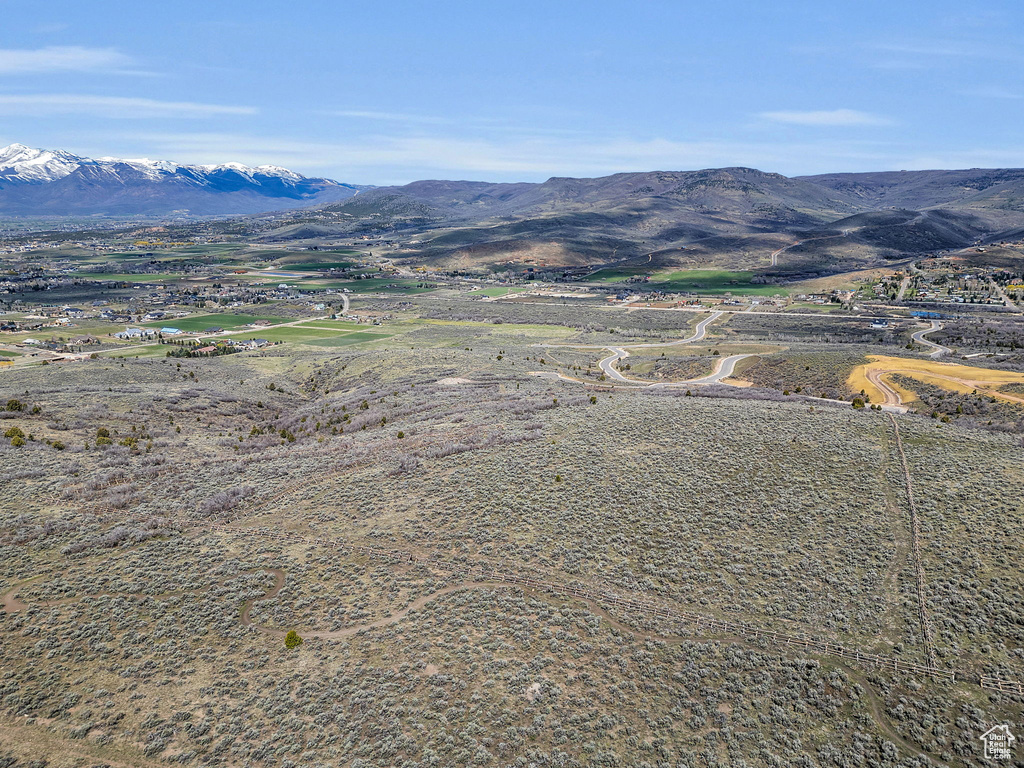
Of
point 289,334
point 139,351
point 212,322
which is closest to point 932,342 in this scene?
point 289,334

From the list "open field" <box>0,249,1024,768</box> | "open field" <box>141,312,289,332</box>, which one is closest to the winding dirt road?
"open field" <box>0,249,1024,768</box>

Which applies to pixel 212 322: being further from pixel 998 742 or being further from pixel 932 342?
pixel 932 342

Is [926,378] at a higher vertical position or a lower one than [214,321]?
higher

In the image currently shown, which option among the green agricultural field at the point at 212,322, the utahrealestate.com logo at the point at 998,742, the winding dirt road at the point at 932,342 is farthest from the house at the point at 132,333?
the winding dirt road at the point at 932,342

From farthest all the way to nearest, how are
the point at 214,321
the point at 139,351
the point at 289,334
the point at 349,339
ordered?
the point at 214,321, the point at 289,334, the point at 349,339, the point at 139,351

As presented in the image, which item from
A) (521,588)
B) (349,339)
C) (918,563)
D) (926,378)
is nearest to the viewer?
(521,588)

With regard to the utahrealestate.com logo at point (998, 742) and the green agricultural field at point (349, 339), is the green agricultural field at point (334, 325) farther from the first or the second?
the utahrealestate.com logo at point (998, 742)
